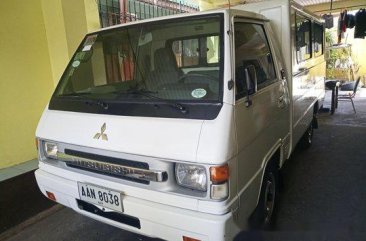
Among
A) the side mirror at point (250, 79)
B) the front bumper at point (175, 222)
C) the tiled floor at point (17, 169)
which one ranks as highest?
the side mirror at point (250, 79)

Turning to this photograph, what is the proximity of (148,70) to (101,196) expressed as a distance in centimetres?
100

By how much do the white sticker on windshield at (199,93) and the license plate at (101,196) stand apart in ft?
2.67

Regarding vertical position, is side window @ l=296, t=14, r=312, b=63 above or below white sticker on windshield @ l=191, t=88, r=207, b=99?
above

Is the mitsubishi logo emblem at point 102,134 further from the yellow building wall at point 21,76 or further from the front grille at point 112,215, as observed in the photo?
the yellow building wall at point 21,76

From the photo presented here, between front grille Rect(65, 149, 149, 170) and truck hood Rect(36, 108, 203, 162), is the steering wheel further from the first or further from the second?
front grille Rect(65, 149, 149, 170)

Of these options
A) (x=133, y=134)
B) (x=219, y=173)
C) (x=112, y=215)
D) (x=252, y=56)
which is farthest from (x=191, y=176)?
(x=252, y=56)

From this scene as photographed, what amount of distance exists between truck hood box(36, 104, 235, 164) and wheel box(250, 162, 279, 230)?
0.85 metres

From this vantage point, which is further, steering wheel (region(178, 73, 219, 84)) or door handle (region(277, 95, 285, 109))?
door handle (region(277, 95, 285, 109))

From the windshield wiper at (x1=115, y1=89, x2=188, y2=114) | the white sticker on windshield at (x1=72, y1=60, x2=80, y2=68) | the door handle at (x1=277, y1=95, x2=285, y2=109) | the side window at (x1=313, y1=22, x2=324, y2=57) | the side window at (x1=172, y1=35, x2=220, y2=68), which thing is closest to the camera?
the windshield wiper at (x1=115, y1=89, x2=188, y2=114)

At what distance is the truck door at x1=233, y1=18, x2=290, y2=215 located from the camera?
2.04 meters

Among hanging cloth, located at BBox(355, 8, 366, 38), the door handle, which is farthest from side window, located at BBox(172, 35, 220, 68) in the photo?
hanging cloth, located at BBox(355, 8, 366, 38)

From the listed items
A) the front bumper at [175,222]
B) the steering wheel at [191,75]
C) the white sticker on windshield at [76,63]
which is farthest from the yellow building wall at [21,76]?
the steering wheel at [191,75]

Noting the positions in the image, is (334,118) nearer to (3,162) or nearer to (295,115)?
(295,115)

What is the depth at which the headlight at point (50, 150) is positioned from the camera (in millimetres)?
2418
